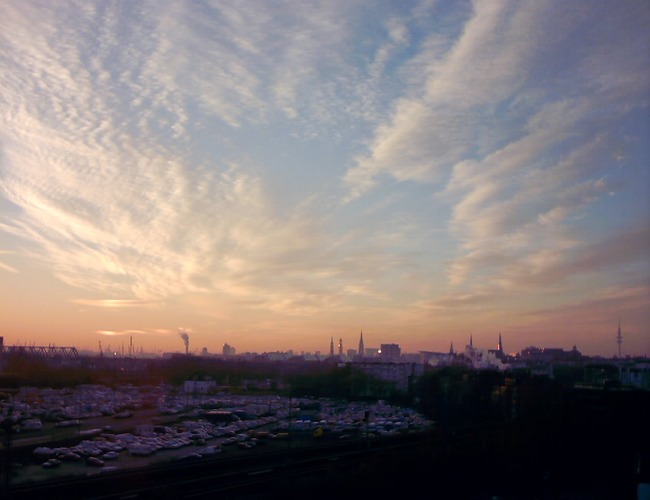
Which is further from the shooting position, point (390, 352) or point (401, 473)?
point (390, 352)

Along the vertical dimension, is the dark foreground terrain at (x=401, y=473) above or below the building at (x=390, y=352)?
below

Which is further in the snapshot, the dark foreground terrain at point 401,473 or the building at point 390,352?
the building at point 390,352

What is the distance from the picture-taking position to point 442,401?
750 inches

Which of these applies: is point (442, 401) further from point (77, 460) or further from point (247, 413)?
point (77, 460)

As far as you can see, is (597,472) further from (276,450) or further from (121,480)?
(121,480)

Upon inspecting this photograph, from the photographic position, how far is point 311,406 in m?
18.1

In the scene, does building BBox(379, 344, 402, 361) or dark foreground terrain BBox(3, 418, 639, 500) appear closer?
dark foreground terrain BBox(3, 418, 639, 500)

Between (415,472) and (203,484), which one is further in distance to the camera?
(415,472)

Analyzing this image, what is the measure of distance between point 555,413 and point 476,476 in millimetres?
5281

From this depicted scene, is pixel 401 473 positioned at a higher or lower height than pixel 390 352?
lower

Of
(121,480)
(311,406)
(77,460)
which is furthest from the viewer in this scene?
(311,406)

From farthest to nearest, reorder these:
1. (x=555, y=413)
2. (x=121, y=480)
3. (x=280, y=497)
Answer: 1. (x=555, y=413)
2. (x=121, y=480)
3. (x=280, y=497)

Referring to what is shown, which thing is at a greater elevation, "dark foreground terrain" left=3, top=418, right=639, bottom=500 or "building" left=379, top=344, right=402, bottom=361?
"building" left=379, top=344, right=402, bottom=361

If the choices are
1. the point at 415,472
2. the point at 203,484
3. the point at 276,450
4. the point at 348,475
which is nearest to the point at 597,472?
the point at 415,472
